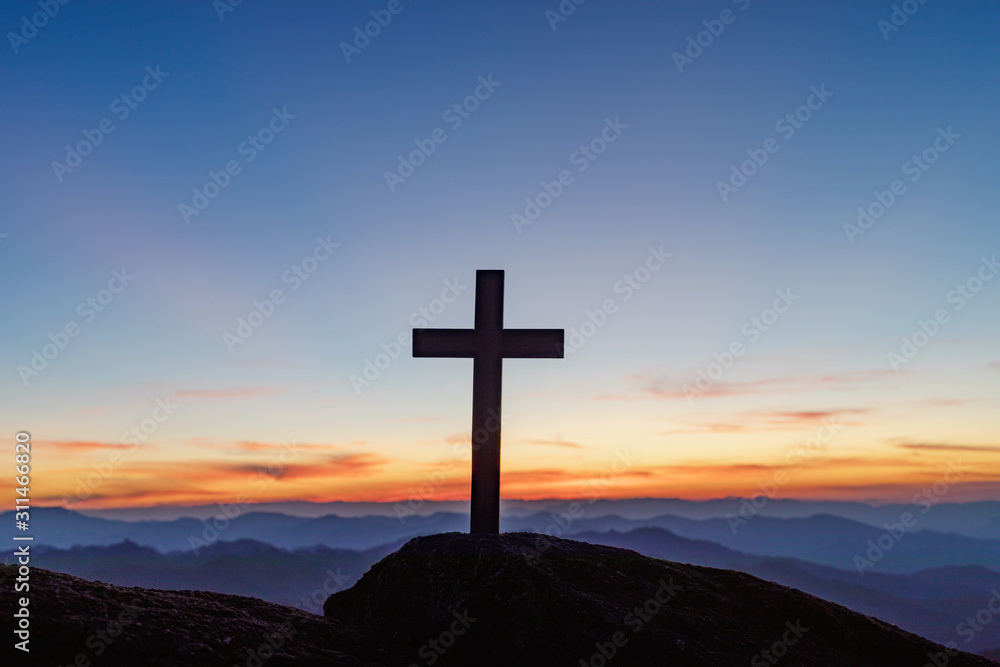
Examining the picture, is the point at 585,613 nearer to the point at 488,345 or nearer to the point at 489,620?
the point at 489,620

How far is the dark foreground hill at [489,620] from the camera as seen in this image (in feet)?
20.3

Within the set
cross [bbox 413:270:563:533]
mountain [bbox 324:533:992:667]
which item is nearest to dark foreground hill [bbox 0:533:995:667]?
mountain [bbox 324:533:992:667]

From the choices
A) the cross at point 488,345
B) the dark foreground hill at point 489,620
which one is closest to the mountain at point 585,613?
the dark foreground hill at point 489,620

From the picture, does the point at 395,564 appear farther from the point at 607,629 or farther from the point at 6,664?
the point at 6,664

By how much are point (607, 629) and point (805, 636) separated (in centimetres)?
244

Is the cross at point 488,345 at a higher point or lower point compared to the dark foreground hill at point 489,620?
higher

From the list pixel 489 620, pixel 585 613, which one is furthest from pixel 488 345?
pixel 585 613

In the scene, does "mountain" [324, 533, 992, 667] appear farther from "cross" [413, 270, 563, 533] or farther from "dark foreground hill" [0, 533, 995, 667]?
"cross" [413, 270, 563, 533]

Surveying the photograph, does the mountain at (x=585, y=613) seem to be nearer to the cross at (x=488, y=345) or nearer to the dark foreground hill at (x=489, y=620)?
the dark foreground hill at (x=489, y=620)

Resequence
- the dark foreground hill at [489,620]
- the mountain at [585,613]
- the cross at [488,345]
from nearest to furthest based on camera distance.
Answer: the dark foreground hill at [489,620] → the mountain at [585,613] → the cross at [488,345]

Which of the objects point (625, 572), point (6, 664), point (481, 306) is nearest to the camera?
point (6, 664)

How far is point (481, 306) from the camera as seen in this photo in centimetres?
1031

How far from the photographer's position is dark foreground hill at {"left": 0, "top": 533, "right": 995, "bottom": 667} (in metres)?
6.18

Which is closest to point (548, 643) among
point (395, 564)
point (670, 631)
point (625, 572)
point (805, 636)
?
point (670, 631)
